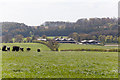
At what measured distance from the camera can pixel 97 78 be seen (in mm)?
17828

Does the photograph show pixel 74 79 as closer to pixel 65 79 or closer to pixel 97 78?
pixel 65 79

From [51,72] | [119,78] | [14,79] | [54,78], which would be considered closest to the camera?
[14,79]

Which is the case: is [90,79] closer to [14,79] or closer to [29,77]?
[29,77]

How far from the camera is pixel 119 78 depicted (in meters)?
18.5

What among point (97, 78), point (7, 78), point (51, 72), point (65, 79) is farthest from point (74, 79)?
point (7, 78)

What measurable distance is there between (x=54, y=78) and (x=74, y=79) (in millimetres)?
1562

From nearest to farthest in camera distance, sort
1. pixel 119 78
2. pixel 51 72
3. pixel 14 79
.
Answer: pixel 14 79, pixel 119 78, pixel 51 72

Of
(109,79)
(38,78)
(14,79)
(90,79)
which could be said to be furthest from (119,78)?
(14,79)

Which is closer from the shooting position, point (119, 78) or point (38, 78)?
point (38, 78)

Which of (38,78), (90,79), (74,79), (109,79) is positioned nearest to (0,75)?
(38,78)

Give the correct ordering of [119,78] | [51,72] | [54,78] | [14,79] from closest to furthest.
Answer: [14,79] < [54,78] < [119,78] < [51,72]

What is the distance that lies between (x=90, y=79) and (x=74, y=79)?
137 centimetres

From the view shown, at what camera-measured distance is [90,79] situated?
56.4 feet

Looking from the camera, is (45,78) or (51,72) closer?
(45,78)
